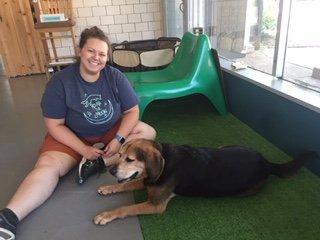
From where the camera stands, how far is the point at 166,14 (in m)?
5.08

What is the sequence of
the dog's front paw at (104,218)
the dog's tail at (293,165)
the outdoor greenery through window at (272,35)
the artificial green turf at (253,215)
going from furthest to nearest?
1. the outdoor greenery through window at (272,35)
2. the dog's tail at (293,165)
3. the dog's front paw at (104,218)
4. the artificial green turf at (253,215)

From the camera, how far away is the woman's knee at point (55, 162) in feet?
5.94

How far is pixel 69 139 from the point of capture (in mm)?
1881

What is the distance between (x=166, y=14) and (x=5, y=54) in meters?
2.82

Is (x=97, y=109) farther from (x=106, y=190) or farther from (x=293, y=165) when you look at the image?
(x=293, y=165)

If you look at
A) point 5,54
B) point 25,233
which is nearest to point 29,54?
point 5,54

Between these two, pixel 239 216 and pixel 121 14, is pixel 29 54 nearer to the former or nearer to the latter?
pixel 121 14

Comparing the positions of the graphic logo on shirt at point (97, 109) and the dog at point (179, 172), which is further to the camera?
the graphic logo on shirt at point (97, 109)

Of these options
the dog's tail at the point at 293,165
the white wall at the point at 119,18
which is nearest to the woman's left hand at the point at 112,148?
the dog's tail at the point at 293,165

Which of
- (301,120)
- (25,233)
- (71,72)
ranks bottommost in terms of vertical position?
(25,233)

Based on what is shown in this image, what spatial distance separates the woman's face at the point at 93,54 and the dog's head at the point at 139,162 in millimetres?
596

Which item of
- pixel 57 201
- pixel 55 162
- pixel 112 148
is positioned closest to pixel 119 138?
pixel 112 148

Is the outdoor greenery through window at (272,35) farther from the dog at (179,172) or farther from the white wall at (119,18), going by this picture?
the white wall at (119,18)

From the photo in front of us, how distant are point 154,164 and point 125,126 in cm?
57
